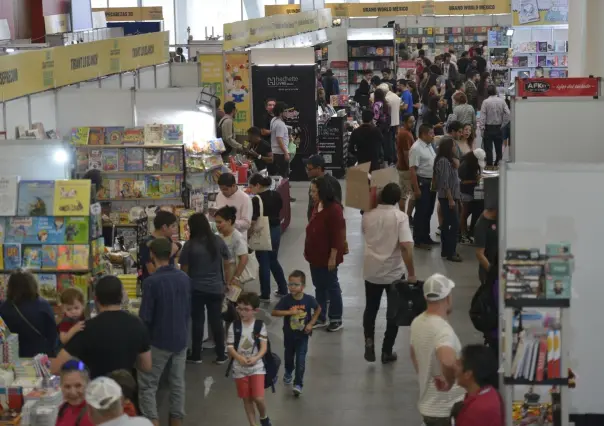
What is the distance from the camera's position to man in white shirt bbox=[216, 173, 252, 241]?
894 cm

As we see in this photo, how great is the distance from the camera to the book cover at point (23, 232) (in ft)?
25.0

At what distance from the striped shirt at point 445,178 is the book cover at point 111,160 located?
10.8 ft

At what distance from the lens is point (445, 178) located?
1096 centimetres

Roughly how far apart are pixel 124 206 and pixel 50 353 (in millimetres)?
3528

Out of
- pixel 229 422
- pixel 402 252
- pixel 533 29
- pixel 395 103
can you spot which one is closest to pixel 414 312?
pixel 402 252

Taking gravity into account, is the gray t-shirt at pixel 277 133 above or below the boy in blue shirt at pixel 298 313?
above

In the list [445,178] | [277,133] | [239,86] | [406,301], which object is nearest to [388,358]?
[406,301]

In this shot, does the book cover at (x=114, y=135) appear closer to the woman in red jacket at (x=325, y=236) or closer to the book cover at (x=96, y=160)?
the book cover at (x=96, y=160)

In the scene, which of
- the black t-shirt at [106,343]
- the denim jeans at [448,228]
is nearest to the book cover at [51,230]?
the black t-shirt at [106,343]

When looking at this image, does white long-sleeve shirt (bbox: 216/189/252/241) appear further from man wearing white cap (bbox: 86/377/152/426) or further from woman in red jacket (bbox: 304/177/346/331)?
man wearing white cap (bbox: 86/377/152/426)

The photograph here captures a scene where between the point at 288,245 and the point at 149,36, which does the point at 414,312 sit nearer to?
the point at 288,245

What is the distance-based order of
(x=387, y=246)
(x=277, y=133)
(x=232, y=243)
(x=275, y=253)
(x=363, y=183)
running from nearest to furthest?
(x=387, y=246)
(x=232, y=243)
(x=363, y=183)
(x=275, y=253)
(x=277, y=133)

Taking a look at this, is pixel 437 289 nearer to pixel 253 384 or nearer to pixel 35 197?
pixel 253 384

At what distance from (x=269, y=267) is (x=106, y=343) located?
4.26 meters
